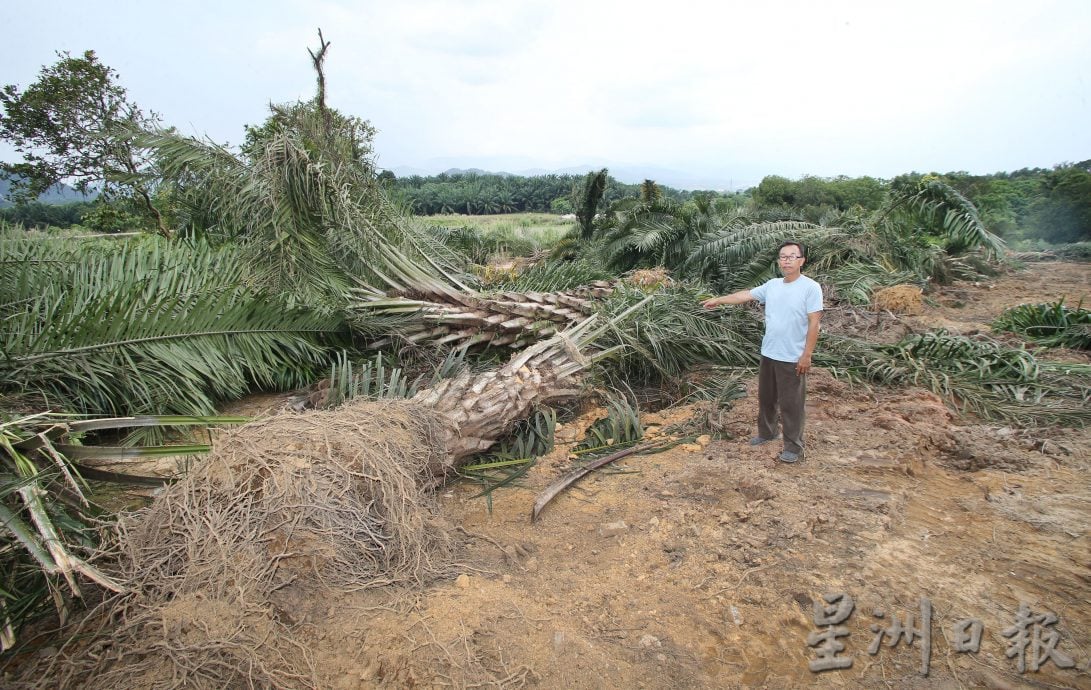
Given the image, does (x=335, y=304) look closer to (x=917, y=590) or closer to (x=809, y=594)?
(x=809, y=594)

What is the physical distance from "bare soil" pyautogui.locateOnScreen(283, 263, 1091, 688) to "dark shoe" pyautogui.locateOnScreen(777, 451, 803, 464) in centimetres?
5

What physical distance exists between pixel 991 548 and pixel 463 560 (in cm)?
256

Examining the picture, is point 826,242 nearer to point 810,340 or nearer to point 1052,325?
point 1052,325

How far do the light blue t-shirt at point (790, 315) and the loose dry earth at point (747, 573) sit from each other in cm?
73

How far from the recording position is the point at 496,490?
3.48 metres

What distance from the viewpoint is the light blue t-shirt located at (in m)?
3.50

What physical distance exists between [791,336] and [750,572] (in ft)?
5.48

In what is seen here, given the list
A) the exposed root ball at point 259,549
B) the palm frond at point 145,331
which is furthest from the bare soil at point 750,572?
the palm frond at point 145,331

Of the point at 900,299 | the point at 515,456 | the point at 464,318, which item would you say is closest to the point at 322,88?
the point at 464,318

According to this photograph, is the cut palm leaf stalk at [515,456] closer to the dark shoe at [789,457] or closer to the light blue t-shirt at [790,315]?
the dark shoe at [789,457]

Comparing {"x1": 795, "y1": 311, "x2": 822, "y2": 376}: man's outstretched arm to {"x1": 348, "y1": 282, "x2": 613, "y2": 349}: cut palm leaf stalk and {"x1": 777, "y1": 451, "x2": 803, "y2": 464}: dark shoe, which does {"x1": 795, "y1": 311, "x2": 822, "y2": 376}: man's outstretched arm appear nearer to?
{"x1": 777, "y1": 451, "x2": 803, "y2": 464}: dark shoe

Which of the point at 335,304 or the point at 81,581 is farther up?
the point at 335,304

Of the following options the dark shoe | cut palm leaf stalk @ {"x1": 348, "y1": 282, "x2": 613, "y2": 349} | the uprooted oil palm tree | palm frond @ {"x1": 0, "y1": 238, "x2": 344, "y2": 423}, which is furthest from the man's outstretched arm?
the uprooted oil palm tree

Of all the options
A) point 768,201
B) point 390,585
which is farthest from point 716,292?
point 768,201
